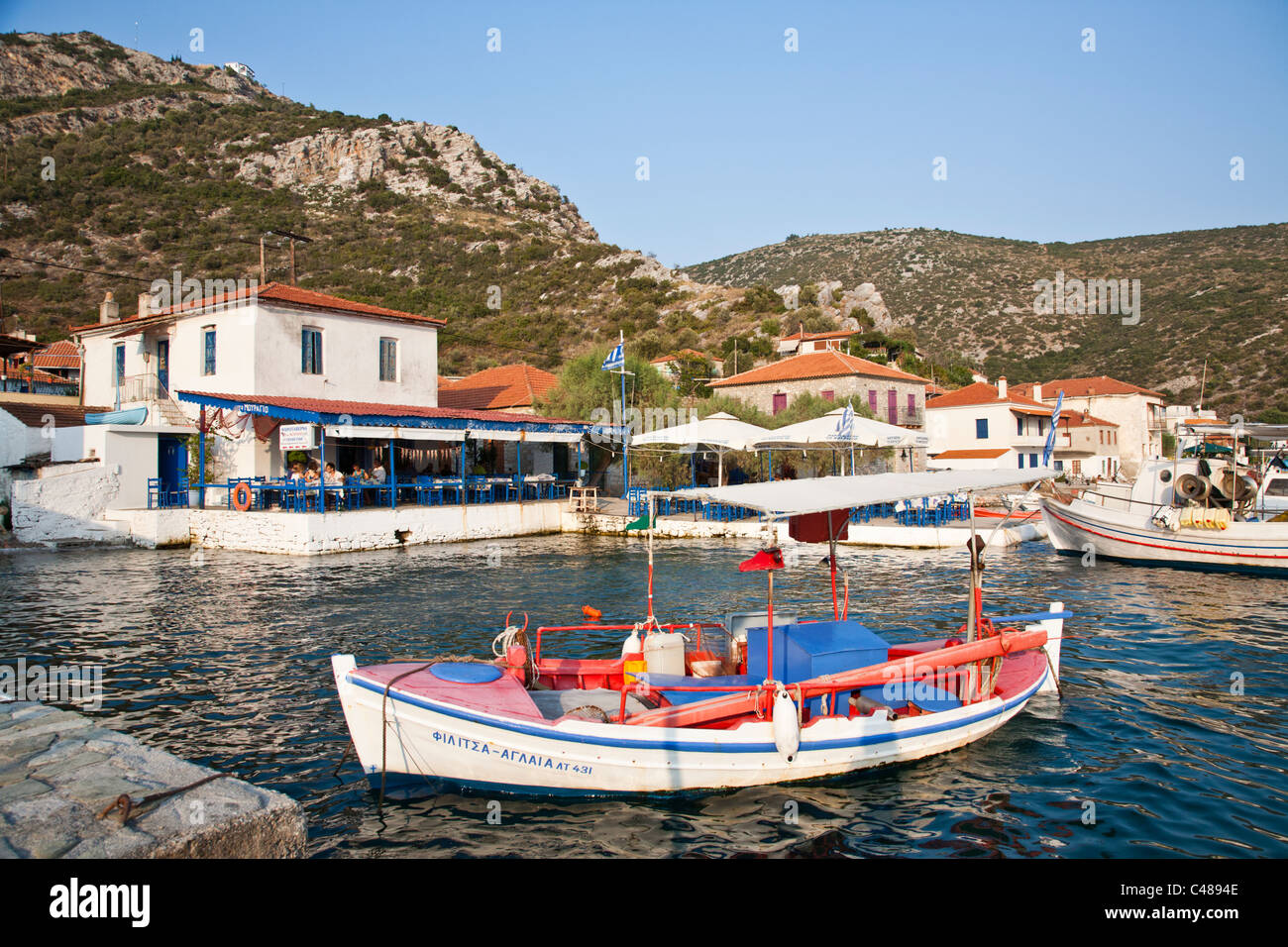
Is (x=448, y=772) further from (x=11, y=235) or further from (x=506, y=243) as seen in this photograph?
(x=506, y=243)

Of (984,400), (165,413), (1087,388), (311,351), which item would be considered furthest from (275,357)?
(1087,388)

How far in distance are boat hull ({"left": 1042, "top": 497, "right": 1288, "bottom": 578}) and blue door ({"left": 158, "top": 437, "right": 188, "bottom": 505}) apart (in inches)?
1103

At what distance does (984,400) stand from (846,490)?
41577 mm

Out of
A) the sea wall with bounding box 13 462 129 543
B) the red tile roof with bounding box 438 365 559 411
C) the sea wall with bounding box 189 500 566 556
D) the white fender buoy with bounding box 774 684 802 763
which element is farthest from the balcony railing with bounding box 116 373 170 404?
the white fender buoy with bounding box 774 684 802 763

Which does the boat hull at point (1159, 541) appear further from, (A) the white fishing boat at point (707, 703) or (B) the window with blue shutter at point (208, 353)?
(B) the window with blue shutter at point (208, 353)

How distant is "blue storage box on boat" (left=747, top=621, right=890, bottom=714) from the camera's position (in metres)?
8.23

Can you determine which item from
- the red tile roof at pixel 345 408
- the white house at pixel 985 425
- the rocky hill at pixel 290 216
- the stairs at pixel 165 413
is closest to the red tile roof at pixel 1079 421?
the white house at pixel 985 425

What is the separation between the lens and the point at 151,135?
268 ft

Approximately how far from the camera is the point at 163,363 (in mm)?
30625

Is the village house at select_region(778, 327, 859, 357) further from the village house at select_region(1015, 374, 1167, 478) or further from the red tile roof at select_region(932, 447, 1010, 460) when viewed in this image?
the village house at select_region(1015, 374, 1167, 478)

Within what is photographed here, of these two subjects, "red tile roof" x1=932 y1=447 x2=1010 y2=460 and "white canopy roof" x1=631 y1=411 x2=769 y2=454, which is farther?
"red tile roof" x1=932 y1=447 x2=1010 y2=460

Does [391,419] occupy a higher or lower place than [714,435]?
higher

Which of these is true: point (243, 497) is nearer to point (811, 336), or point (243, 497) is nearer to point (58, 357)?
point (58, 357)
